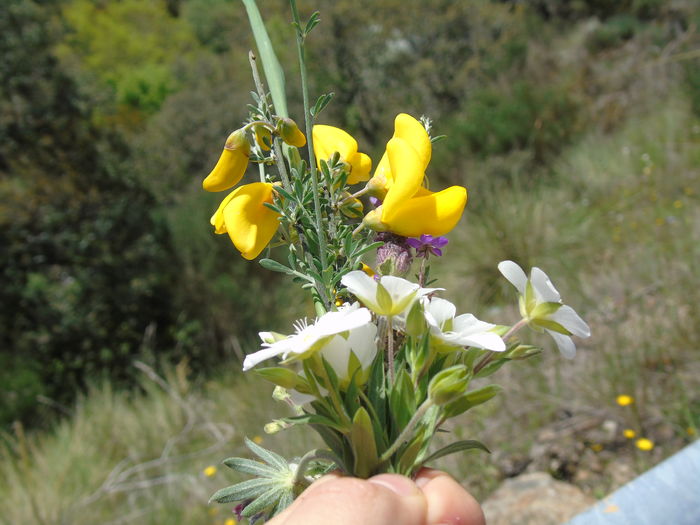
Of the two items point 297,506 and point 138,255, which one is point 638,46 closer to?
point 138,255

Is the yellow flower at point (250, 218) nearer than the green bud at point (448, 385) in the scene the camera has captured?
No

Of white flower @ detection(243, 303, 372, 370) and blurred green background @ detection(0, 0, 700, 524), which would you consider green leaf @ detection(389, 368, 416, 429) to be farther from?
blurred green background @ detection(0, 0, 700, 524)

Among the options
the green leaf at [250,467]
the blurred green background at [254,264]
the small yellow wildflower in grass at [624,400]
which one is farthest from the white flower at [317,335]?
the small yellow wildflower in grass at [624,400]

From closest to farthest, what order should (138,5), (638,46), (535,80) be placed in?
(535,80) < (638,46) < (138,5)

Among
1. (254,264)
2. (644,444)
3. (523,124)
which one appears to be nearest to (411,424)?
(644,444)

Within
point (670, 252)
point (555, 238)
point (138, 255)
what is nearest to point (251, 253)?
point (670, 252)

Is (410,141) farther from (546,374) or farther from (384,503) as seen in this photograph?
(546,374)

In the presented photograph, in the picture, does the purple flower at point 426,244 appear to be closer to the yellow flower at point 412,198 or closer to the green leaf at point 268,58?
the yellow flower at point 412,198
